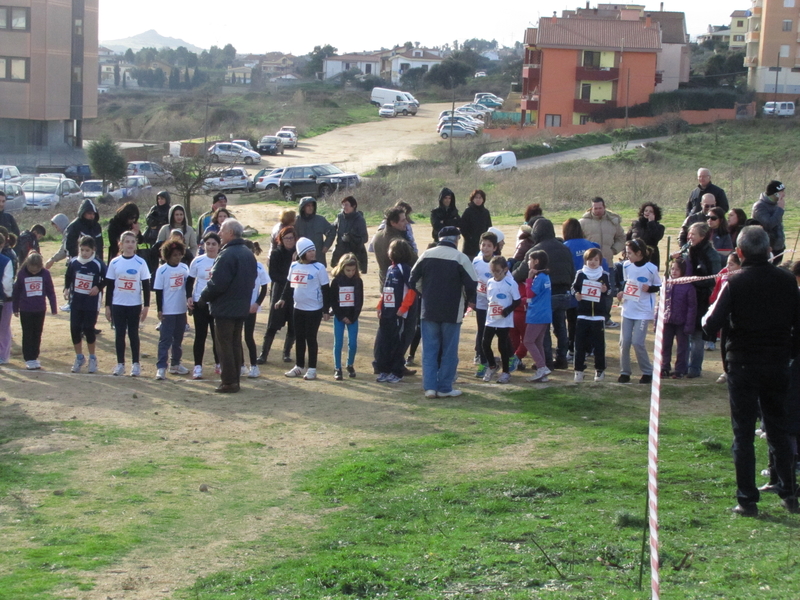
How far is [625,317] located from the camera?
10.6m

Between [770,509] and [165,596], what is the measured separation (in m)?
4.01

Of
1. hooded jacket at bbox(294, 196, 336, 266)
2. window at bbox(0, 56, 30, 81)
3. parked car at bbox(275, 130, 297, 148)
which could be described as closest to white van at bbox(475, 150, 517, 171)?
parked car at bbox(275, 130, 297, 148)

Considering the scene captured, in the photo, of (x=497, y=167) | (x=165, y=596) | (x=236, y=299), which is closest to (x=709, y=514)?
(x=165, y=596)

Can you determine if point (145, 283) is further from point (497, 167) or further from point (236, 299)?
point (497, 167)

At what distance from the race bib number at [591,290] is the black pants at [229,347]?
3.90m

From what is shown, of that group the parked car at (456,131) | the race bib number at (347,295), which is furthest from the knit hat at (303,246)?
the parked car at (456,131)

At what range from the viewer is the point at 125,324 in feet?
37.2

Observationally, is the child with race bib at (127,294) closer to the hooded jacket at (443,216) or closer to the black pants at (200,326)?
the black pants at (200,326)

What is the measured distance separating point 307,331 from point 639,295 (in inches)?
155

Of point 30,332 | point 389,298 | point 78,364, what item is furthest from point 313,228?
point 30,332

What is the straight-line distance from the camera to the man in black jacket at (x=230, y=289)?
33.8 ft

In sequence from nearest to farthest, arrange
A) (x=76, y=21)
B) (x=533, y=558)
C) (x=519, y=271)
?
1. (x=533, y=558)
2. (x=519, y=271)
3. (x=76, y=21)

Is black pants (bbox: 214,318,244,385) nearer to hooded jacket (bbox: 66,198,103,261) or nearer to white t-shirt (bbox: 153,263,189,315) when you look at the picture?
white t-shirt (bbox: 153,263,189,315)

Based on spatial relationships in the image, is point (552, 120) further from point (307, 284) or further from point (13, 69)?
point (307, 284)
